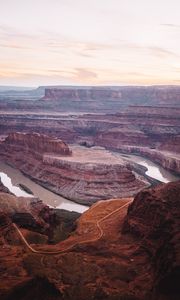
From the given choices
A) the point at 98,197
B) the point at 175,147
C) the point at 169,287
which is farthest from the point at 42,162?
the point at 169,287

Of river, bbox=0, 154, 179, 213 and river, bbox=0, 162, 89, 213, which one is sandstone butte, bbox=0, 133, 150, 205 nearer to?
river, bbox=0, 162, 89, 213

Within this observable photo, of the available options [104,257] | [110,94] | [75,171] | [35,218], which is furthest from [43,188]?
[110,94]

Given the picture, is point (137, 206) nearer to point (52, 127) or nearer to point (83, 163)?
point (83, 163)

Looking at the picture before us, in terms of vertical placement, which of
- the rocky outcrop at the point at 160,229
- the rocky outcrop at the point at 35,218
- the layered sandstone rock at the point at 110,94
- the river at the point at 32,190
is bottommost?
the river at the point at 32,190

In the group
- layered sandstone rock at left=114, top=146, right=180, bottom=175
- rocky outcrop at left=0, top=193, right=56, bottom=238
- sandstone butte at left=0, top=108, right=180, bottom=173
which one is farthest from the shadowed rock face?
sandstone butte at left=0, top=108, right=180, bottom=173

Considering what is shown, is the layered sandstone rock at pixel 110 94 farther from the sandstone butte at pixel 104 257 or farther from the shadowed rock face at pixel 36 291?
the shadowed rock face at pixel 36 291

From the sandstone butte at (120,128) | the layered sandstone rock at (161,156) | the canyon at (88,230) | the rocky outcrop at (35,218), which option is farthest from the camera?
the sandstone butte at (120,128)

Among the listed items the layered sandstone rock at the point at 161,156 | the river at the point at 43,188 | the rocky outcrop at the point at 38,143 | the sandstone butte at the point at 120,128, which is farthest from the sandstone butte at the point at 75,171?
the sandstone butte at the point at 120,128

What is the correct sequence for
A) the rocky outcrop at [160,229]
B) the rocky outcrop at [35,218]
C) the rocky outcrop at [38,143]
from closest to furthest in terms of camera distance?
the rocky outcrop at [160,229] < the rocky outcrop at [35,218] < the rocky outcrop at [38,143]
